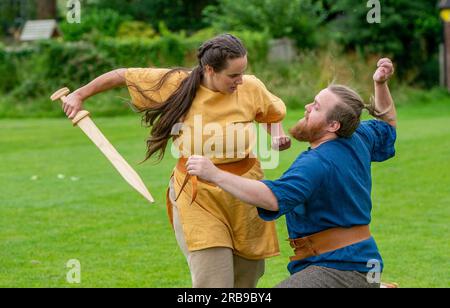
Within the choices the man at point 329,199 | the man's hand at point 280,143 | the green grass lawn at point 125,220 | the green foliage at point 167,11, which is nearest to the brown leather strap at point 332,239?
the man at point 329,199

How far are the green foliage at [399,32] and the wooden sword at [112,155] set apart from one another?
25.1 meters

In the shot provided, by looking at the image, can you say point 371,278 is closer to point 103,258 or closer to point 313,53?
point 103,258

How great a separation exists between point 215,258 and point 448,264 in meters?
3.85

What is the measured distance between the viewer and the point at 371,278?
514cm

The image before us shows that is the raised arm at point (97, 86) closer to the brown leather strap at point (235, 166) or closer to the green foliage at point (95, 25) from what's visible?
the brown leather strap at point (235, 166)

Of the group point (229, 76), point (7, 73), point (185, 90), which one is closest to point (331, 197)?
point (229, 76)

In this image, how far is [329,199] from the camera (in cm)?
508

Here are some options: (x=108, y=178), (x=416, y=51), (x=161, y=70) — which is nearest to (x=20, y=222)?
(x=108, y=178)

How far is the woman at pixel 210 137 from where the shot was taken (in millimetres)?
5742

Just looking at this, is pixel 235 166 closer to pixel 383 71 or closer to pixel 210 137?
pixel 210 137

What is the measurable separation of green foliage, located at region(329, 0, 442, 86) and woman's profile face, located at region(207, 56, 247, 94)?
25.1m

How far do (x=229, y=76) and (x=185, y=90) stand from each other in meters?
0.27

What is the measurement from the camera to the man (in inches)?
195

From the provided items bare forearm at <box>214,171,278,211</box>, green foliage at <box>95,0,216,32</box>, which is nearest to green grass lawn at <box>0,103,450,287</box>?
bare forearm at <box>214,171,278,211</box>
